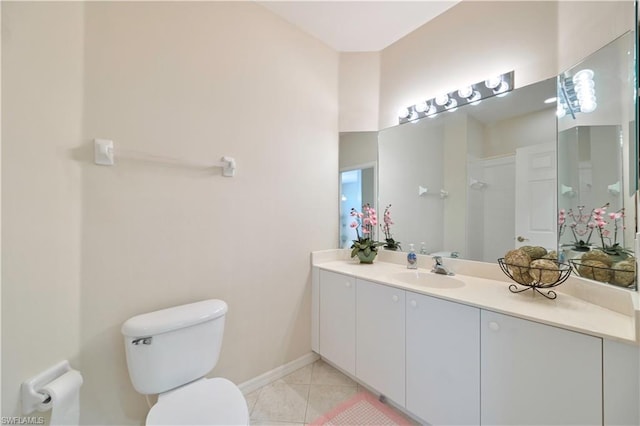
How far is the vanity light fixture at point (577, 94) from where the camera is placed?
1132mm

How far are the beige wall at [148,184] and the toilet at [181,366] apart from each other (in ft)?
0.59

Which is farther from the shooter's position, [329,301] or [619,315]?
[329,301]

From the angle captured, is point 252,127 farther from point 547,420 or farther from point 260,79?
point 547,420

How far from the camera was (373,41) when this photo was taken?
2018 millimetres

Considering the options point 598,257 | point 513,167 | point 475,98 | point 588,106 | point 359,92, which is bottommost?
point 598,257

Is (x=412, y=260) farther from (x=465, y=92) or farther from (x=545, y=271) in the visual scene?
(x=465, y=92)

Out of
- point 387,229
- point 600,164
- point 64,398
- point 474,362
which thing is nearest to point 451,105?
point 600,164

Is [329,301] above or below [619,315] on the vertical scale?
below

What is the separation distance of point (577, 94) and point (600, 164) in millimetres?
392

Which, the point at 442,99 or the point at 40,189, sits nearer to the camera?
the point at 40,189

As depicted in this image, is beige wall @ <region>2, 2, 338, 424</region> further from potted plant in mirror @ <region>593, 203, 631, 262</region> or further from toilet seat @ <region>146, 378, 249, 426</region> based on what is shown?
potted plant in mirror @ <region>593, 203, 631, 262</region>

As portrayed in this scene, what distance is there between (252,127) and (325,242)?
108cm

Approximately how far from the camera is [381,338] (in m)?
1.45

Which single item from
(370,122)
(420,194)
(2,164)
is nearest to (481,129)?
(420,194)
